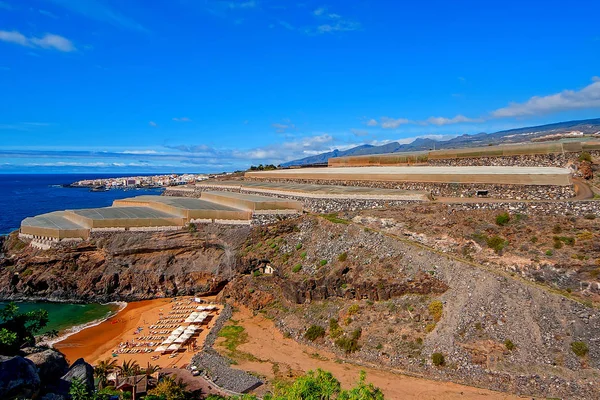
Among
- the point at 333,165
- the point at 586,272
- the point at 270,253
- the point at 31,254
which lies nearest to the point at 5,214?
the point at 31,254

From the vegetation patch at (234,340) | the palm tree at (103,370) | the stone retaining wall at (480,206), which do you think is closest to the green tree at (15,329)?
the palm tree at (103,370)

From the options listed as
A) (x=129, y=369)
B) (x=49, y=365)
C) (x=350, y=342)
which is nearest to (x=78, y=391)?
(x=49, y=365)

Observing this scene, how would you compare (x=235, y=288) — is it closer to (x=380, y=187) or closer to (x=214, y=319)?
(x=214, y=319)

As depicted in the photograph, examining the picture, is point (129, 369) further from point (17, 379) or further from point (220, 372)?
point (17, 379)

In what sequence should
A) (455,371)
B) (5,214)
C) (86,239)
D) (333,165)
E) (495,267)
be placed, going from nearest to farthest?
(455,371), (495,267), (86,239), (333,165), (5,214)

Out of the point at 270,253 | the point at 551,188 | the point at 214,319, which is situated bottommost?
the point at 214,319

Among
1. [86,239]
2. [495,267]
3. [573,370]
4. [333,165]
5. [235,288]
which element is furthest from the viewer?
[333,165]
